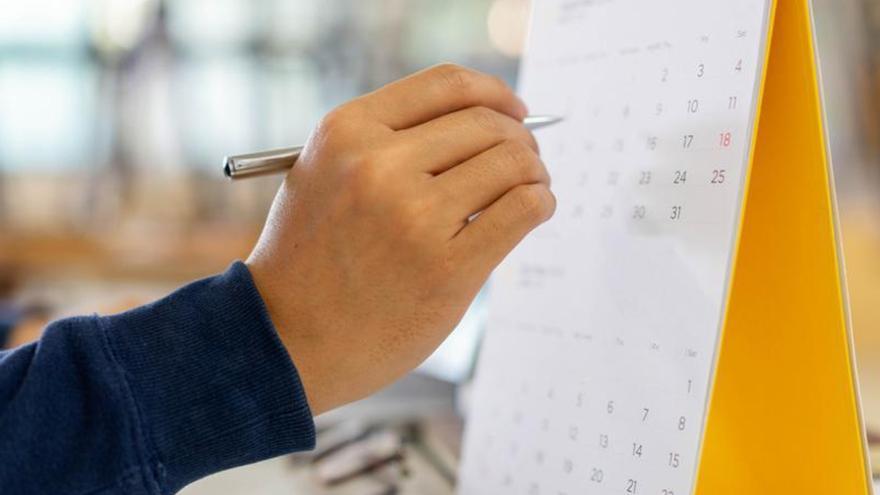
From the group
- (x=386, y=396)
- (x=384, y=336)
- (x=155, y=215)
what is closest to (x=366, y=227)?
(x=384, y=336)

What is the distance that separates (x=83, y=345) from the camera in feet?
1.46

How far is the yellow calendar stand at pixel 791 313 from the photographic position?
0.50 meters

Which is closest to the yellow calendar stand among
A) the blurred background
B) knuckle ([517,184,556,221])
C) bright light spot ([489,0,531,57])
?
knuckle ([517,184,556,221])

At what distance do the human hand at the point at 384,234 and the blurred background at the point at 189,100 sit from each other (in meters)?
1.83

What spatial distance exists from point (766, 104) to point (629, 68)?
0.35 feet

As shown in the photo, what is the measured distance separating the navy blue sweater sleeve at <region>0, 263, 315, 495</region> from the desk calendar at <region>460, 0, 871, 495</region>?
207 millimetres

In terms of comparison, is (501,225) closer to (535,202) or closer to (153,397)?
(535,202)

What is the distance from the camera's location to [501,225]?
1.66 feet

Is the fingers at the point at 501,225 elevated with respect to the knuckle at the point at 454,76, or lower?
lower

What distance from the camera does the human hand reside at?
47 centimetres

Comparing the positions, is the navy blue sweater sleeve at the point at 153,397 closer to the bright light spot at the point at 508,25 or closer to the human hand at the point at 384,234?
the human hand at the point at 384,234

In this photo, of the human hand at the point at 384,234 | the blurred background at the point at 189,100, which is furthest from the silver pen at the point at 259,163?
A: the blurred background at the point at 189,100

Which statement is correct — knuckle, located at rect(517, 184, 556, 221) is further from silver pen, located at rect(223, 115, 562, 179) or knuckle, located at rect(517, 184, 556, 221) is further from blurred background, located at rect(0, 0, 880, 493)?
blurred background, located at rect(0, 0, 880, 493)

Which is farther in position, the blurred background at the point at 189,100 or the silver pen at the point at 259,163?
the blurred background at the point at 189,100
